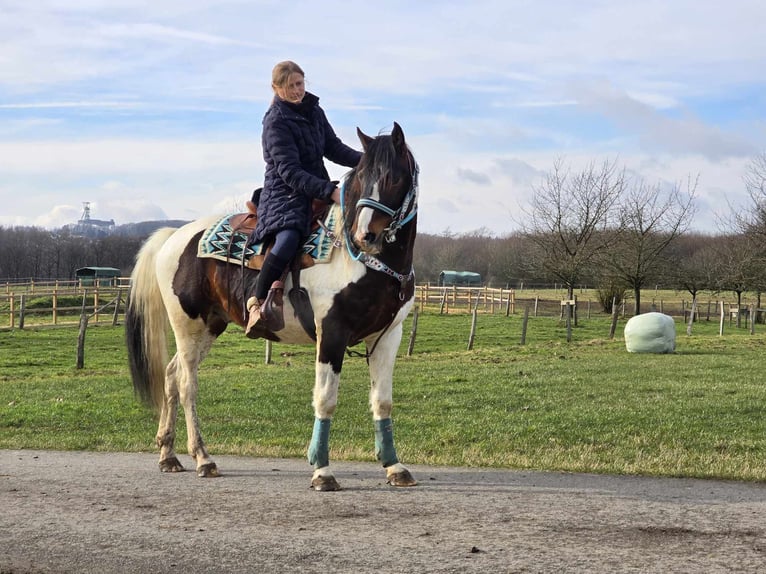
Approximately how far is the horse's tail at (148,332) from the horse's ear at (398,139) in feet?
9.97

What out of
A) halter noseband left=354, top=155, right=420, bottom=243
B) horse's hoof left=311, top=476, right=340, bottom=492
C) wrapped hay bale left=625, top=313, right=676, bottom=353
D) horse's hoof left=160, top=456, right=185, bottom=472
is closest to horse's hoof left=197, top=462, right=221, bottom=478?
horse's hoof left=160, top=456, right=185, bottom=472

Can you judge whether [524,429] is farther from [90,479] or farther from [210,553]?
[210,553]

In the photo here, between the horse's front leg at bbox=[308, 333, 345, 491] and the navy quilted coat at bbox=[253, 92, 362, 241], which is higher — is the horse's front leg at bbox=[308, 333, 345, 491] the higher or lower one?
the lower one

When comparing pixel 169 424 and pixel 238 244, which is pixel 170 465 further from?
pixel 238 244

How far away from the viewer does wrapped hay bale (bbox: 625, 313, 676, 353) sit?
27969 millimetres

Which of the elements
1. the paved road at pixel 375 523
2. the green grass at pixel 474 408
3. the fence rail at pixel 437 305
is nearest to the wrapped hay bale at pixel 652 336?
the green grass at pixel 474 408

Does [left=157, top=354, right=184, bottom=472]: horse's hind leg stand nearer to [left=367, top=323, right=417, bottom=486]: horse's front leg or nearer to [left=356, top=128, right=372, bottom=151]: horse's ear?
[left=367, top=323, right=417, bottom=486]: horse's front leg

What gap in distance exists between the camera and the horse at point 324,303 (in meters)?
6.68

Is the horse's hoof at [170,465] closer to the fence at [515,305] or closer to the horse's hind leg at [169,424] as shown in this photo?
the horse's hind leg at [169,424]

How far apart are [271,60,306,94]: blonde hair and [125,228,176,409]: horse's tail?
2.10 m

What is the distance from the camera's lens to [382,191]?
6.54 meters

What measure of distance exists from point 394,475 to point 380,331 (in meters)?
1.18

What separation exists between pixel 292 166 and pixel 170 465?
3020mm

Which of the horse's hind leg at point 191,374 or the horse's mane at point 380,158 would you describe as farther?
the horse's hind leg at point 191,374
